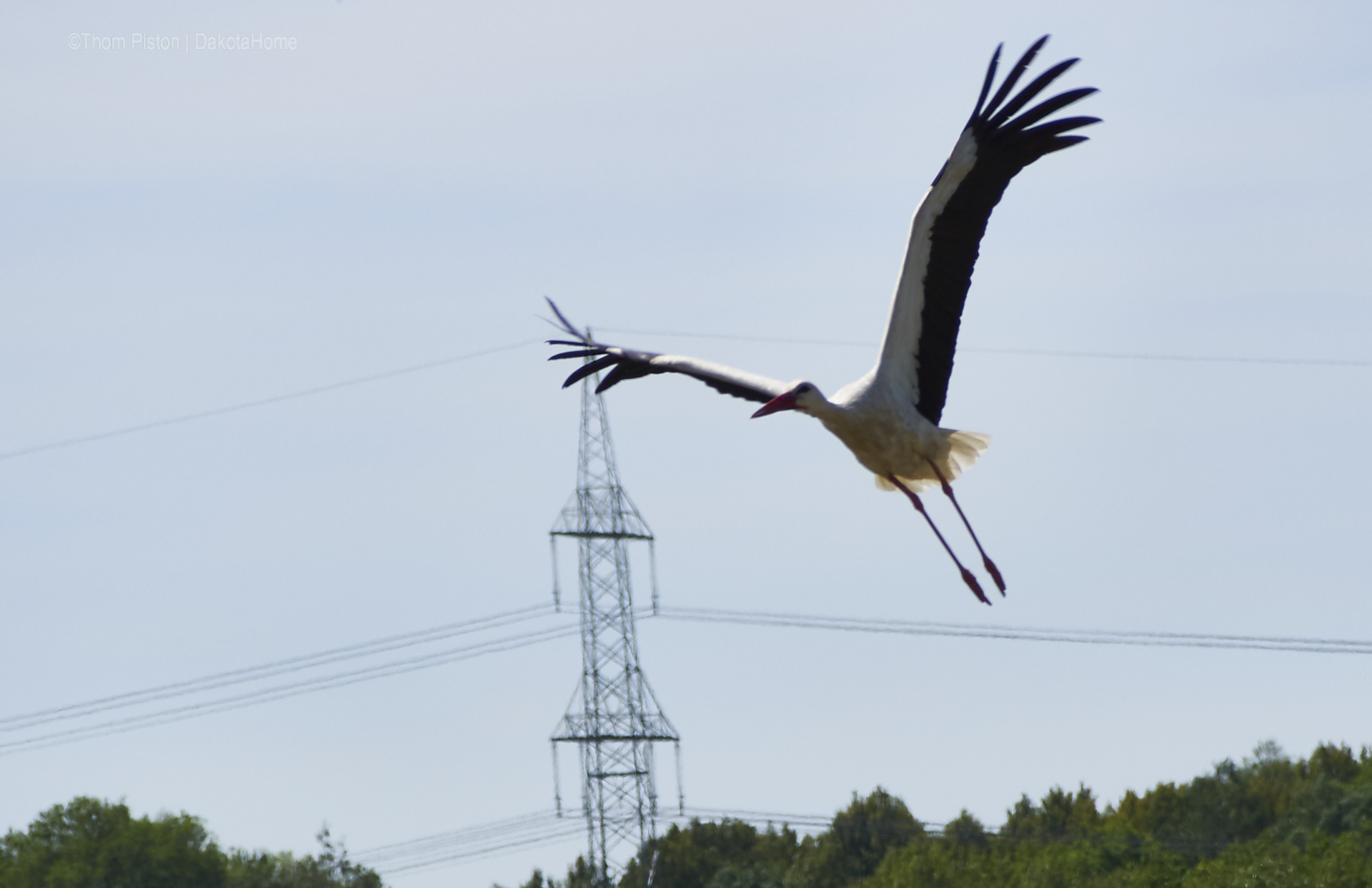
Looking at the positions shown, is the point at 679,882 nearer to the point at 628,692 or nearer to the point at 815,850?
the point at 815,850

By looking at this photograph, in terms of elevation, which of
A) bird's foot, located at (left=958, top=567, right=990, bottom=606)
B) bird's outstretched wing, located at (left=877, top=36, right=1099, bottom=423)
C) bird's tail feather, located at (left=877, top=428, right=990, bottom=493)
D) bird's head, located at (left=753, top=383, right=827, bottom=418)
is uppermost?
bird's outstretched wing, located at (left=877, top=36, right=1099, bottom=423)

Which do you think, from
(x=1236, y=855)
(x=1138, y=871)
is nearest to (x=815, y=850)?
(x=1138, y=871)

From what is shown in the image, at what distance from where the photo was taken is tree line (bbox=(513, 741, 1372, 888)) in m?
63.2

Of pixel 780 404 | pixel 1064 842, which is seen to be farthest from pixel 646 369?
pixel 1064 842

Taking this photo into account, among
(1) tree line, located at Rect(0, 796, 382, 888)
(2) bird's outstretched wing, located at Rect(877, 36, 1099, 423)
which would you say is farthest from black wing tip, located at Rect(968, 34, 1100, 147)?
(1) tree line, located at Rect(0, 796, 382, 888)

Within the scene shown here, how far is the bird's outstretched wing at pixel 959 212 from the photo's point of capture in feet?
48.5

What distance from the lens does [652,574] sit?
2030 inches

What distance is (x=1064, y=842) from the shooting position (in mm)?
76188

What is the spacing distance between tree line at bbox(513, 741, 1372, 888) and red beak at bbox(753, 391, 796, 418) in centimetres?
4147

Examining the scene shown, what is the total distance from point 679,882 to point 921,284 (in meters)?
63.1

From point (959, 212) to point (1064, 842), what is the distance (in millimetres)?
63919

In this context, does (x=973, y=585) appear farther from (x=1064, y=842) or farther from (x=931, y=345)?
(x=1064, y=842)

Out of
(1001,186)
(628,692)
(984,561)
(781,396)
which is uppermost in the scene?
(628,692)

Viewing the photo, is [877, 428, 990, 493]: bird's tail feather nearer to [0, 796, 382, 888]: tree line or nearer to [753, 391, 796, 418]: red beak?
[753, 391, 796, 418]: red beak
